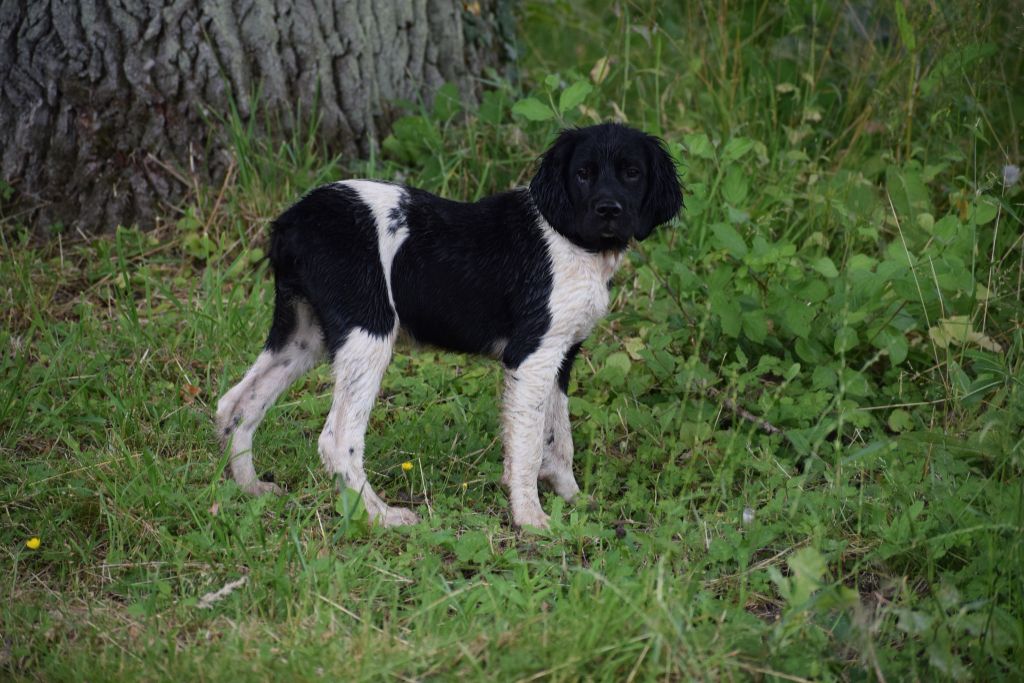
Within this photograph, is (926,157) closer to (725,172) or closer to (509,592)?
(725,172)

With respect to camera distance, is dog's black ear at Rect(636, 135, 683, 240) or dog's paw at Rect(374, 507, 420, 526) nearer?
dog's paw at Rect(374, 507, 420, 526)

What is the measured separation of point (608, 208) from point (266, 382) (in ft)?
4.38

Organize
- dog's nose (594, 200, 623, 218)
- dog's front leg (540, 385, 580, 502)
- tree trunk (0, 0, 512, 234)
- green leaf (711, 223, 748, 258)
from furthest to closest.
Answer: tree trunk (0, 0, 512, 234) → green leaf (711, 223, 748, 258) → dog's front leg (540, 385, 580, 502) → dog's nose (594, 200, 623, 218)

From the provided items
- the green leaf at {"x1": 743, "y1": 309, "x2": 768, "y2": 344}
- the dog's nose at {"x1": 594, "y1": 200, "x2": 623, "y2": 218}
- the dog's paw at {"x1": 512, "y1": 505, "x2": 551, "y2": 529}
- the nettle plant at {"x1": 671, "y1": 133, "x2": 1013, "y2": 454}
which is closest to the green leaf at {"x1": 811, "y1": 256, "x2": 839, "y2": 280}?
the nettle plant at {"x1": 671, "y1": 133, "x2": 1013, "y2": 454}

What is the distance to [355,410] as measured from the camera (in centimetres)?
374

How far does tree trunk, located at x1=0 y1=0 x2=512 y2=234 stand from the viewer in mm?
5180

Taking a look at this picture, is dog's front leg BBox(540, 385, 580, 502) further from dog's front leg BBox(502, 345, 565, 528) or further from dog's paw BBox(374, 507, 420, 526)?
dog's paw BBox(374, 507, 420, 526)

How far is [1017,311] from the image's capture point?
4.54 metres

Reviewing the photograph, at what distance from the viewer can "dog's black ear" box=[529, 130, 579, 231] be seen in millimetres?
3756

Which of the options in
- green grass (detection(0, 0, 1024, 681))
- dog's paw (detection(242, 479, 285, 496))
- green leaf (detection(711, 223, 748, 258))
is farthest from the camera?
green leaf (detection(711, 223, 748, 258))

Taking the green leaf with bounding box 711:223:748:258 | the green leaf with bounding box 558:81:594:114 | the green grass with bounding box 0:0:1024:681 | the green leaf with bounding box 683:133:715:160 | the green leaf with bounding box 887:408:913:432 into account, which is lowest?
the green leaf with bounding box 887:408:913:432

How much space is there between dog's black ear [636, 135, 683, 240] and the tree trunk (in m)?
2.23

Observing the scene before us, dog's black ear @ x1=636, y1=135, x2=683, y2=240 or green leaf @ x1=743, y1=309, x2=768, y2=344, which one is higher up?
dog's black ear @ x1=636, y1=135, x2=683, y2=240

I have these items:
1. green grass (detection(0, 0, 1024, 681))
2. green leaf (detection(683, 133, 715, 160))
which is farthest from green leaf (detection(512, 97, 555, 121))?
green leaf (detection(683, 133, 715, 160))
